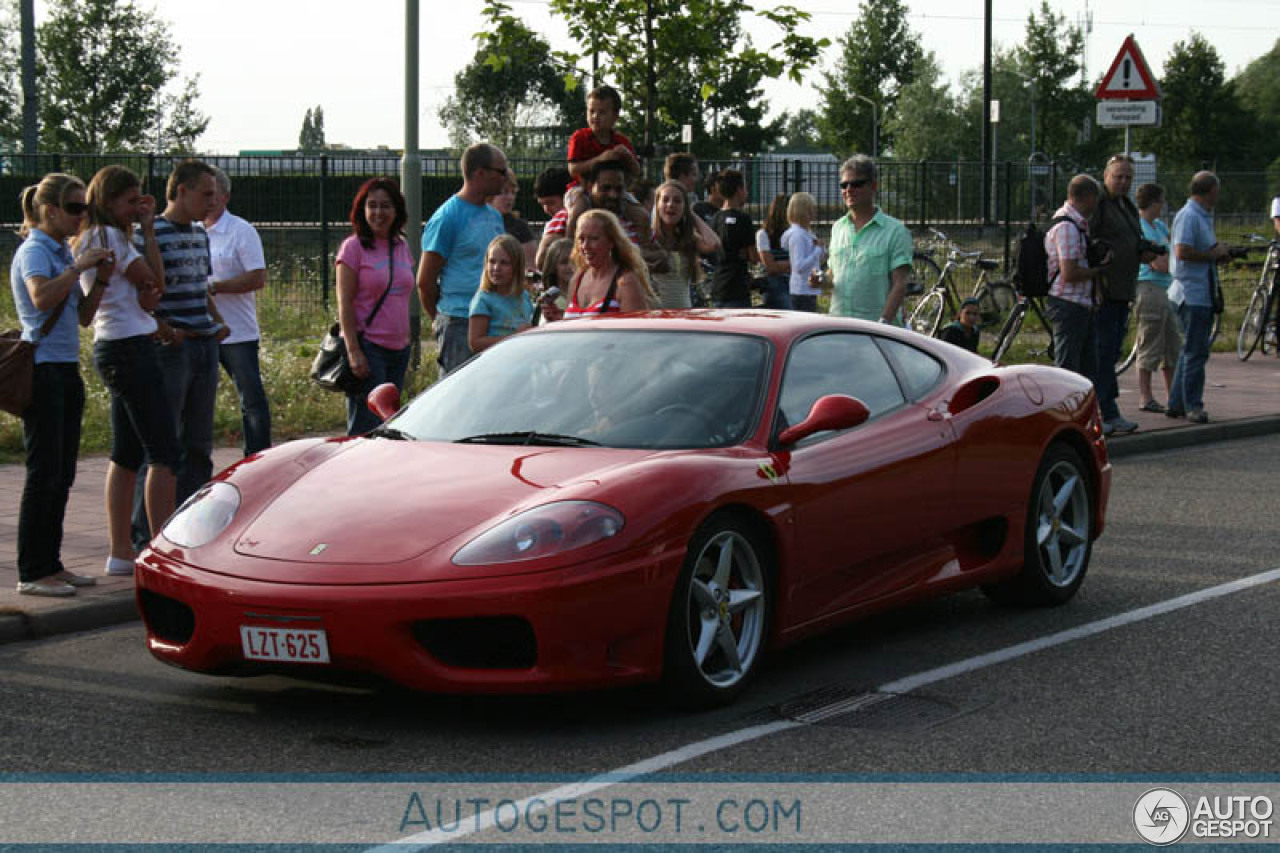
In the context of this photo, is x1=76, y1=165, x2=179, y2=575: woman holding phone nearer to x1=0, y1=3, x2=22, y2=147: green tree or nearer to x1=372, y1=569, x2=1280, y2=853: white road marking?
x1=372, y1=569, x2=1280, y2=853: white road marking

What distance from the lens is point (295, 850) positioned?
4.23 metres

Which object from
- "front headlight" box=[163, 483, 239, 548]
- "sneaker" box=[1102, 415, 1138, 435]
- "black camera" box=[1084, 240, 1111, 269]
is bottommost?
"sneaker" box=[1102, 415, 1138, 435]

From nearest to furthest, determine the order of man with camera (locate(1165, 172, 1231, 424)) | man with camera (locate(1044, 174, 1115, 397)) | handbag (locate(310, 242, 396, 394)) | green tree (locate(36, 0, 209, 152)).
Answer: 1. handbag (locate(310, 242, 396, 394))
2. man with camera (locate(1044, 174, 1115, 397))
3. man with camera (locate(1165, 172, 1231, 424))
4. green tree (locate(36, 0, 209, 152))

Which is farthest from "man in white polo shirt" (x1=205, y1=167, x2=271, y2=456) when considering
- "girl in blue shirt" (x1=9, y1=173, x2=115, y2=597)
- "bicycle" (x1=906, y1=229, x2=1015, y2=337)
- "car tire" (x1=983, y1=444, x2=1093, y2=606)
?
"bicycle" (x1=906, y1=229, x2=1015, y2=337)

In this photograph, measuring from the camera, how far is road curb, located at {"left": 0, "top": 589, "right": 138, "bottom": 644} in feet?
22.5

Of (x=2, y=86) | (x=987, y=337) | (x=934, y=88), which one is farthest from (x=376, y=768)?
(x=934, y=88)

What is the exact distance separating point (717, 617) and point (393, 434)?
62.5 inches

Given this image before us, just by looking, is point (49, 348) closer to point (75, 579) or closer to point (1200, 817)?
point (75, 579)

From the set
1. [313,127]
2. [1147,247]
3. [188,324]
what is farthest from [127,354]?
[313,127]

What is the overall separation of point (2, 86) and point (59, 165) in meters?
47.1

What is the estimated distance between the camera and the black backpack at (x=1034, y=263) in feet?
42.3

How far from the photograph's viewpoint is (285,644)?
17.2 ft

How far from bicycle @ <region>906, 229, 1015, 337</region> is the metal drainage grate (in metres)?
13.0

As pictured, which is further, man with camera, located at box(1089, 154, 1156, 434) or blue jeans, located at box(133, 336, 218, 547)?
man with camera, located at box(1089, 154, 1156, 434)
